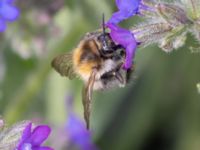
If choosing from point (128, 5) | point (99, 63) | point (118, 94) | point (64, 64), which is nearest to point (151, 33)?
point (128, 5)

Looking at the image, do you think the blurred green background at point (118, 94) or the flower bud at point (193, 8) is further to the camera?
the blurred green background at point (118, 94)

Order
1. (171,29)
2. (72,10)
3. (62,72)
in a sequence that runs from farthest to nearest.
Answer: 1. (72,10)
2. (62,72)
3. (171,29)

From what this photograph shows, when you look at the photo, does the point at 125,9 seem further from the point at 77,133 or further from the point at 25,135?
the point at 77,133

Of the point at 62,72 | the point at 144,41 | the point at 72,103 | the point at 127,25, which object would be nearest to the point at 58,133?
the point at 72,103

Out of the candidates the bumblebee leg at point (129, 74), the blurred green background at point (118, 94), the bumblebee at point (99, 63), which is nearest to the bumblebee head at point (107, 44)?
the bumblebee at point (99, 63)

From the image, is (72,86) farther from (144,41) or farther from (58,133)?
(144,41)

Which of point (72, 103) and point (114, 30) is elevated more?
point (114, 30)

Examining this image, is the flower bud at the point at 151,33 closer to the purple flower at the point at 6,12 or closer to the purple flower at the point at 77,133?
the purple flower at the point at 6,12
